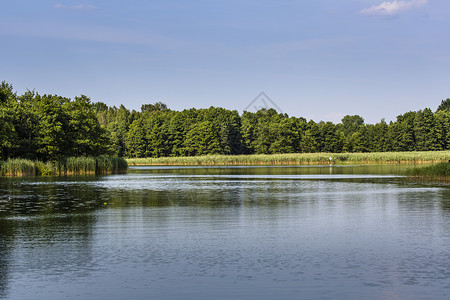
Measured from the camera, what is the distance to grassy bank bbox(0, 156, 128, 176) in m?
60.3

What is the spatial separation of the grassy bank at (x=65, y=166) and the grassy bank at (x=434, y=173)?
4050 cm

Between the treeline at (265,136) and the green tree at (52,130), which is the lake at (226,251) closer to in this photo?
the green tree at (52,130)

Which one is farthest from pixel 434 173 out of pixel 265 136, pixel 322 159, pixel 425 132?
pixel 425 132

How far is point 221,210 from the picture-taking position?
78.7 ft

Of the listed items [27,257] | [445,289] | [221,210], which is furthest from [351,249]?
[221,210]

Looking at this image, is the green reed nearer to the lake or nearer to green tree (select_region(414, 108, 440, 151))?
the lake

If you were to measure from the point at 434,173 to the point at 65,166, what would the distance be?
44931 millimetres

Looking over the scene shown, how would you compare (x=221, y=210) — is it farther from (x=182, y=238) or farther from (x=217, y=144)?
(x=217, y=144)

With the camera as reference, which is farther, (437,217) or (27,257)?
(437,217)

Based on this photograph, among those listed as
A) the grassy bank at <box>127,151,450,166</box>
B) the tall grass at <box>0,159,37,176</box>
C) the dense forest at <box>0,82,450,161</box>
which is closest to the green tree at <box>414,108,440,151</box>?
the dense forest at <box>0,82,450,161</box>

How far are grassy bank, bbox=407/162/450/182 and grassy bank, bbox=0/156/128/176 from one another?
40.5 meters

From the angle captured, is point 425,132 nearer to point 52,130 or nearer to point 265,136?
point 265,136

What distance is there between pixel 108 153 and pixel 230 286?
7981 cm

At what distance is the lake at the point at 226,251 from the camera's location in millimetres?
10305
